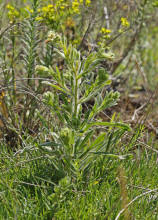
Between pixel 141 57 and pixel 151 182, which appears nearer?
pixel 151 182

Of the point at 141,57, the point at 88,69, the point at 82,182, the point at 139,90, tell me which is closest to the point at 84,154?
the point at 82,182

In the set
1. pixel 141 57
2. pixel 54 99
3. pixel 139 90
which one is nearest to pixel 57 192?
pixel 54 99

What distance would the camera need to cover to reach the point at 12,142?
249 cm

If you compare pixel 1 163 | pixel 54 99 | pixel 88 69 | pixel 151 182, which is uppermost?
pixel 88 69

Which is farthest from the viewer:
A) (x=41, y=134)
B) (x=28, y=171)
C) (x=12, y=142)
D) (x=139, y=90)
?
(x=139, y=90)

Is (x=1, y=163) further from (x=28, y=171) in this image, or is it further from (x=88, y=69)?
(x=88, y=69)

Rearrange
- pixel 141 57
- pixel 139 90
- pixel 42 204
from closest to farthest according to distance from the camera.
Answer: pixel 42 204
pixel 139 90
pixel 141 57

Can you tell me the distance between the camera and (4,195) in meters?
1.62

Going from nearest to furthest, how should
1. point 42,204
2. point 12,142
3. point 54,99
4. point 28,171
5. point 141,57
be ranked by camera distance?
point 42,204 → point 54,99 → point 28,171 → point 12,142 → point 141,57

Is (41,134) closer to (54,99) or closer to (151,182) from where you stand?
(54,99)

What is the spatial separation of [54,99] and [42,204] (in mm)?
582

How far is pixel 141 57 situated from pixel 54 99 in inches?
112

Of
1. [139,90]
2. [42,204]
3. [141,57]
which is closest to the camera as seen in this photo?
[42,204]

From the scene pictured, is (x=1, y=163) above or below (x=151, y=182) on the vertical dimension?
above
